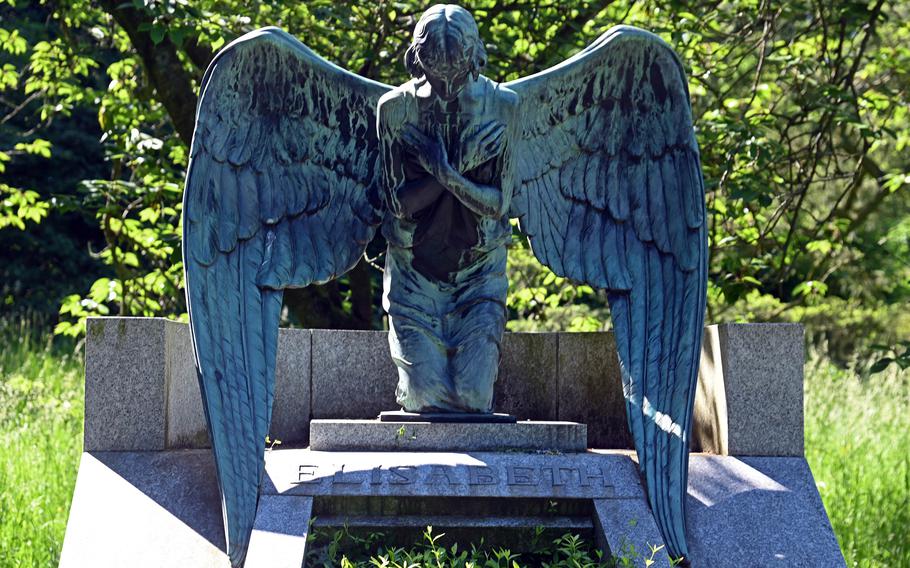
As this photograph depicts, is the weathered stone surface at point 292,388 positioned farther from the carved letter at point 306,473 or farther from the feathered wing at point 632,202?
the feathered wing at point 632,202

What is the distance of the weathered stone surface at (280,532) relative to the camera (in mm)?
4520

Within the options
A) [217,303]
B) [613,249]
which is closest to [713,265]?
[613,249]

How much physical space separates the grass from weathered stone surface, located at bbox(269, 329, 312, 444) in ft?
Result: 4.84

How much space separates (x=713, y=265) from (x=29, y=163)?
11.0 metres

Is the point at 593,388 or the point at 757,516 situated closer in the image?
the point at 757,516

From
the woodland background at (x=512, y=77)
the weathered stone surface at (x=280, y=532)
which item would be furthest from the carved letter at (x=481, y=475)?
the woodland background at (x=512, y=77)

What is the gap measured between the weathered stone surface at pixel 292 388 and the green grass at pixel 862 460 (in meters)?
3.16

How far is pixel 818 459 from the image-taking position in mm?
8469

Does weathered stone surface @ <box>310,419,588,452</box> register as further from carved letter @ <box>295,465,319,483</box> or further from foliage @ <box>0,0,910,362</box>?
foliage @ <box>0,0,910,362</box>

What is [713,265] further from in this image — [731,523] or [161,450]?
[161,450]

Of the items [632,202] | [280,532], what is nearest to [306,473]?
[280,532]

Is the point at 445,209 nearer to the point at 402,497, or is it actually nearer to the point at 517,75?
the point at 402,497

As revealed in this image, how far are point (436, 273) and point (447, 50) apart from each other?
3.79 ft

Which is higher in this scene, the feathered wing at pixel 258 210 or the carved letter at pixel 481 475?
the feathered wing at pixel 258 210
